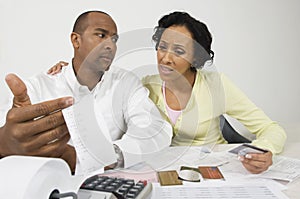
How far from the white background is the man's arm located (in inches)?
45.3

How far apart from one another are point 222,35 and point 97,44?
0.93 metres

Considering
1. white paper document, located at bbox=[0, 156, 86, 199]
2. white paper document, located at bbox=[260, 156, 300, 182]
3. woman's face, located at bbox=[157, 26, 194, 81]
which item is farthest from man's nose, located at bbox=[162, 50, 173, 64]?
white paper document, located at bbox=[0, 156, 86, 199]

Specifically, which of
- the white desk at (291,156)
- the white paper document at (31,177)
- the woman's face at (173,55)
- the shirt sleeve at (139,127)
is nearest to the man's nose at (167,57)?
the woman's face at (173,55)

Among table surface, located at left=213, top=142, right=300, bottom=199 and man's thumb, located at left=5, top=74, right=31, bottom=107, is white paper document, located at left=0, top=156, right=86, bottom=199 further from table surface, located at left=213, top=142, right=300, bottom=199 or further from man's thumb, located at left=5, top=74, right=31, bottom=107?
table surface, located at left=213, top=142, right=300, bottom=199

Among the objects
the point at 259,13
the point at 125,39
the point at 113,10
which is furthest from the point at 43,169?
the point at 259,13

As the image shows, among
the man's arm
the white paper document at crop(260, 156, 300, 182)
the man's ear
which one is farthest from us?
the man's ear

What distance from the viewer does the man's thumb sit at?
529mm

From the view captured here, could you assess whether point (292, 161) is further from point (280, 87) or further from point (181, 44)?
point (280, 87)

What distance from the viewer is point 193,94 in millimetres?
1233

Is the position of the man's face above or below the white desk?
above

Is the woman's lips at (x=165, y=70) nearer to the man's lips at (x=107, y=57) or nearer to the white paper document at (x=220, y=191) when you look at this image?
the man's lips at (x=107, y=57)

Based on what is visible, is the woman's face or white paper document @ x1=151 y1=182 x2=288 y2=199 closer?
white paper document @ x1=151 y1=182 x2=288 y2=199

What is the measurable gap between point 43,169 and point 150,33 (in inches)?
23.5

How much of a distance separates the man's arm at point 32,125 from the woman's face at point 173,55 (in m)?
0.50
